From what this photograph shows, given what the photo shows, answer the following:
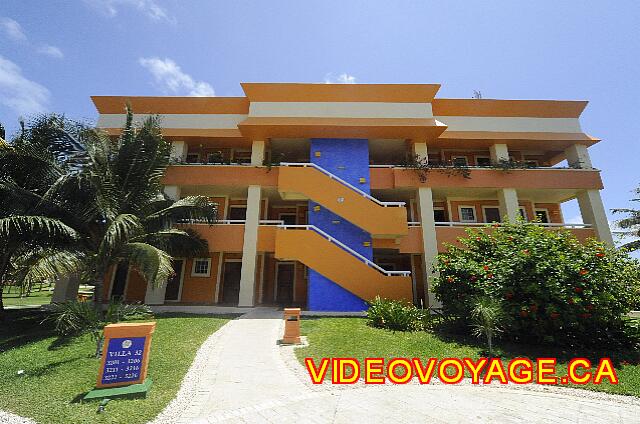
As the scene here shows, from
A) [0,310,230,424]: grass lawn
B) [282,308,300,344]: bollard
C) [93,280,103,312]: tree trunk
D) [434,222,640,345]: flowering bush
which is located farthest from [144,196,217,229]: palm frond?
[434,222,640,345]: flowering bush

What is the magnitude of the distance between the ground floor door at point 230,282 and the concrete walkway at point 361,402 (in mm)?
11635

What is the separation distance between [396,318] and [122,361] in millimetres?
7900

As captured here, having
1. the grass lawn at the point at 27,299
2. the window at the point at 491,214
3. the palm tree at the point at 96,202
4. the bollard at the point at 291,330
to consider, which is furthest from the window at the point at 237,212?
the window at the point at 491,214

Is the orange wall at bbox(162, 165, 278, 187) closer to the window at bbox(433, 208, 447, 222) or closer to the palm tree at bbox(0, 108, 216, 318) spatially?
the palm tree at bbox(0, 108, 216, 318)

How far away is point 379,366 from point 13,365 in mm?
8056

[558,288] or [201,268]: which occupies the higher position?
[201,268]

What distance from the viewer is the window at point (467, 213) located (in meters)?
18.4

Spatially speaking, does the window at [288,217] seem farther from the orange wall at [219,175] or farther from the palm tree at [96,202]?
the palm tree at [96,202]

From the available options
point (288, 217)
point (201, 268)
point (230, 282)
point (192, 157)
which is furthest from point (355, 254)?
point (192, 157)

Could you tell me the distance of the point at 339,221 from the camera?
15.3 meters

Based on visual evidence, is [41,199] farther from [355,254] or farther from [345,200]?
[355,254]

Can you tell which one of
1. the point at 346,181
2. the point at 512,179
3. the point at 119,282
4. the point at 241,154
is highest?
the point at 241,154

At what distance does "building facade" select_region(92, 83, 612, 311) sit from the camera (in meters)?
14.7

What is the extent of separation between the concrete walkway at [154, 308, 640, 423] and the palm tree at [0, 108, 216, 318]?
5.57 meters
